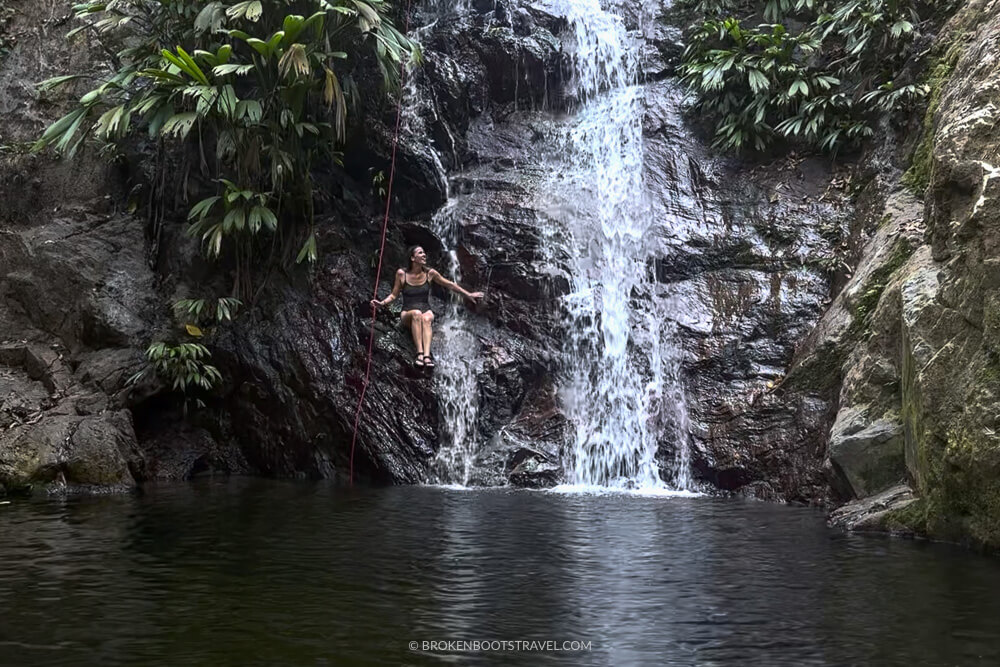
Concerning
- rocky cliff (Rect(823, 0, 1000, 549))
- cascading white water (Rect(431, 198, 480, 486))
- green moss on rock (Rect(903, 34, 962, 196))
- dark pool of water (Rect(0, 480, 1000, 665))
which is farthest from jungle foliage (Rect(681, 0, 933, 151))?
dark pool of water (Rect(0, 480, 1000, 665))

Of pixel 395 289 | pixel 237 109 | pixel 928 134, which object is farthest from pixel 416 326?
pixel 928 134

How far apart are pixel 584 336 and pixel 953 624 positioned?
685cm

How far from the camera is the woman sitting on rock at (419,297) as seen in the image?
10.6 m

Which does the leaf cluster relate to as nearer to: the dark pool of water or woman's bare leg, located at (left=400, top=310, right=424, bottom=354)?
woman's bare leg, located at (left=400, top=310, right=424, bottom=354)

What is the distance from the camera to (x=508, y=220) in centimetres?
1142

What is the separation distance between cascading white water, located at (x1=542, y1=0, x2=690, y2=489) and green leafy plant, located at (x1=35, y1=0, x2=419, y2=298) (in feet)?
9.25

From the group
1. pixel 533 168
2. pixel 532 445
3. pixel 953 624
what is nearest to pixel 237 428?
pixel 532 445

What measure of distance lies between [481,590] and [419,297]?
6.39 m

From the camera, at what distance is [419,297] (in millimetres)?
10805

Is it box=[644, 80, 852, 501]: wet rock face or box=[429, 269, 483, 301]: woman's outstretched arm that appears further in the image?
box=[429, 269, 483, 301]: woman's outstretched arm

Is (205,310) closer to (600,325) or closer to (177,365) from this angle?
(177,365)

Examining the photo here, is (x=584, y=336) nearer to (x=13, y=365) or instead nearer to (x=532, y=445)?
(x=532, y=445)

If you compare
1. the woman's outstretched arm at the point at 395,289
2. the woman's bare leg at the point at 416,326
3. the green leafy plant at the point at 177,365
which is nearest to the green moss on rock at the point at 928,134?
the woman's bare leg at the point at 416,326

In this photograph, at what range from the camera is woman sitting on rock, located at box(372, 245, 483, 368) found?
1058 centimetres
